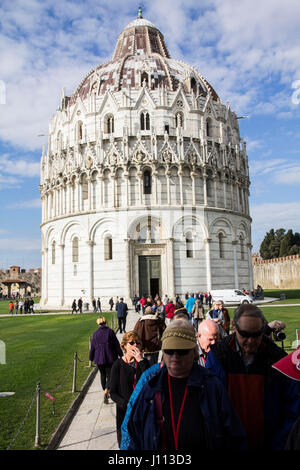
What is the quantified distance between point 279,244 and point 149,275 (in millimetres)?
65122

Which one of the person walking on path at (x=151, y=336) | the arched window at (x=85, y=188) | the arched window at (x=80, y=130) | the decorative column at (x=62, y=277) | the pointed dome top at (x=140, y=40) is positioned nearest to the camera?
the person walking on path at (x=151, y=336)

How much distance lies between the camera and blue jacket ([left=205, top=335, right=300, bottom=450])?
11.0ft

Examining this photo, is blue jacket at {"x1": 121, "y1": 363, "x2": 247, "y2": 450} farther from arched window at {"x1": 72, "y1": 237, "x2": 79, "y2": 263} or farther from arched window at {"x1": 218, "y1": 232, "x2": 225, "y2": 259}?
arched window at {"x1": 218, "y1": 232, "x2": 225, "y2": 259}

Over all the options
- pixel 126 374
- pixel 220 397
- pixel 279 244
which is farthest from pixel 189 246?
pixel 279 244

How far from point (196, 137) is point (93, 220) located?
14.8 meters

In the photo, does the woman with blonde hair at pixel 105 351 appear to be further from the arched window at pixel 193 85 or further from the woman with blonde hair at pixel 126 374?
the arched window at pixel 193 85

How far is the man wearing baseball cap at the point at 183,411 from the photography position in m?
2.98

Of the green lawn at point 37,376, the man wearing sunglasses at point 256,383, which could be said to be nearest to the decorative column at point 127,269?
the green lawn at point 37,376

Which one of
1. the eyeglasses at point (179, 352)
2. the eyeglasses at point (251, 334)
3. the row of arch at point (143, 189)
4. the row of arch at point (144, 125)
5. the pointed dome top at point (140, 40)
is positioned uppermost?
the pointed dome top at point (140, 40)

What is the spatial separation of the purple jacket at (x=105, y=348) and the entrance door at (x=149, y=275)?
3114cm

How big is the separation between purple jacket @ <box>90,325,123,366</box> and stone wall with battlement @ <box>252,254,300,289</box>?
67.8 m

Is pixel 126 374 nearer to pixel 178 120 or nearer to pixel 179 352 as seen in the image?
pixel 179 352
